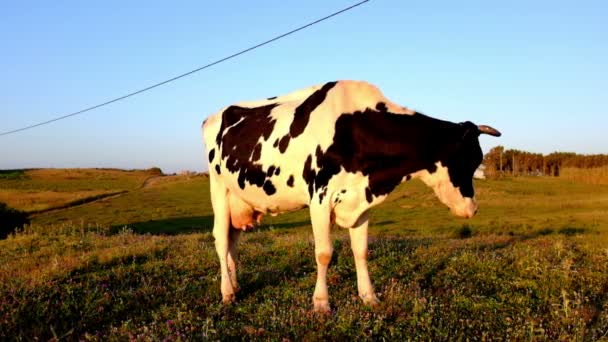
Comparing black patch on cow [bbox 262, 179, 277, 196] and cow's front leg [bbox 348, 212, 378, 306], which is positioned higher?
black patch on cow [bbox 262, 179, 277, 196]

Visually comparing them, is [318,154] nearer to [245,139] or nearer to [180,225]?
[245,139]

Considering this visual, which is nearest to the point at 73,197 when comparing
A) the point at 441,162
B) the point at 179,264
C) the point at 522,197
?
the point at 522,197

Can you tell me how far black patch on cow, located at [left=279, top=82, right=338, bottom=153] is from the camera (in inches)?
277

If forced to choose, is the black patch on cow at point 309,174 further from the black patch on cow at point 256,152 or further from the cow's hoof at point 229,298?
the cow's hoof at point 229,298

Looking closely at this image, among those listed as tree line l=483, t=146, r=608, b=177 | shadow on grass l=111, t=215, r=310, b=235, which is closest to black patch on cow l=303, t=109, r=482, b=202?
shadow on grass l=111, t=215, r=310, b=235

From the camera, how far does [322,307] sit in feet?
20.8

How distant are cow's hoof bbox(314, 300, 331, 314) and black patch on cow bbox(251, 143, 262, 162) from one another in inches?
89.2

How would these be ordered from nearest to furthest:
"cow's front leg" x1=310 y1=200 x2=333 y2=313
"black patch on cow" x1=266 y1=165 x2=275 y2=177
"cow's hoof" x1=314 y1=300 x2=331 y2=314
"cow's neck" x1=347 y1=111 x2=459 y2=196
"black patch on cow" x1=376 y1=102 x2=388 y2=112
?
"cow's hoof" x1=314 y1=300 x2=331 y2=314
"cow's front leg" x1=310 y1=200 x2=333 y2=313
"cow's neck" x1=347 y1=111 x2=459 y2=196
"black patch on cow" x1=376 y1=102 x2=388 y2=112
"black patch on cow" x1=266 y1=165 x2=275 y2=177

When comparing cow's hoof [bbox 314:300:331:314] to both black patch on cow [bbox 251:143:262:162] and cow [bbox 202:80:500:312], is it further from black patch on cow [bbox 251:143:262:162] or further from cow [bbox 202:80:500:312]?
black patch on cow [bbox 251:143:262:162]

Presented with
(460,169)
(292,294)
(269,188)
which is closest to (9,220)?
(269,188)

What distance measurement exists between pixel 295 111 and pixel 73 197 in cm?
7126

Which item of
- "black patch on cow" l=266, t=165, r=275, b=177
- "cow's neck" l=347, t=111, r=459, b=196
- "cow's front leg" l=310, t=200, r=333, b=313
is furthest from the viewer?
"black patch on cow" l=266, t=165, r=275, b=177

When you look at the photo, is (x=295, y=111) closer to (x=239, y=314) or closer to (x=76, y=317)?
(x=239, y=314)

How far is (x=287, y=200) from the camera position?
285 inches
